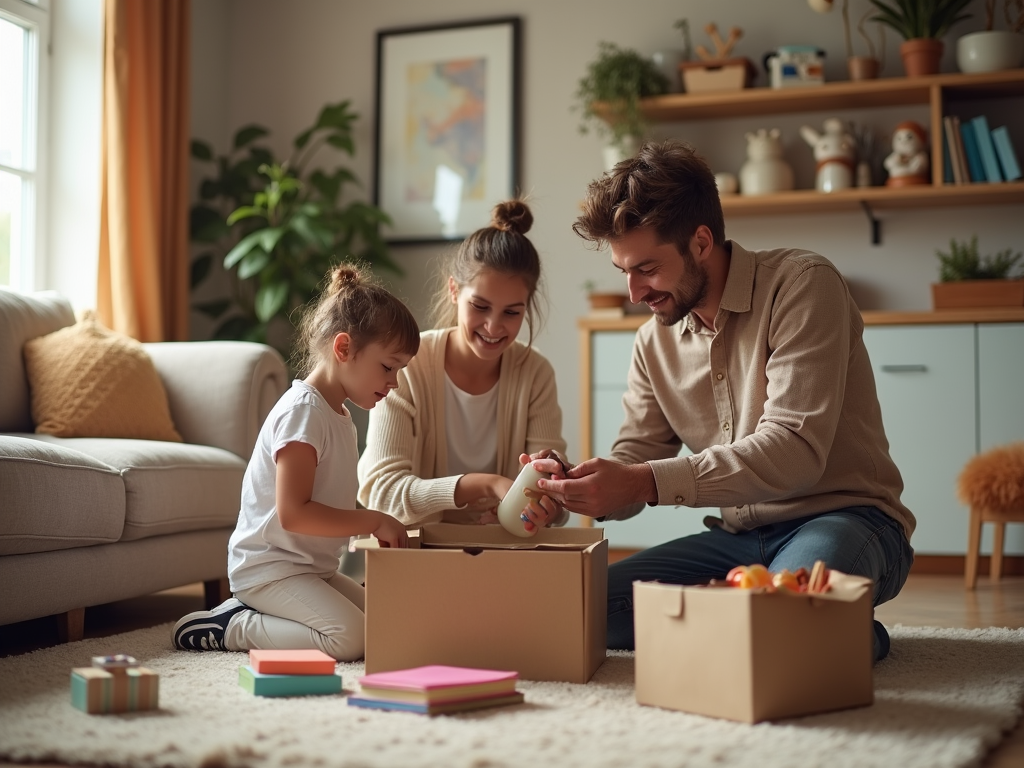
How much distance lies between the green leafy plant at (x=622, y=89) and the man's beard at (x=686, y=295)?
2101 mm

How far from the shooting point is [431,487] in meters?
2.05

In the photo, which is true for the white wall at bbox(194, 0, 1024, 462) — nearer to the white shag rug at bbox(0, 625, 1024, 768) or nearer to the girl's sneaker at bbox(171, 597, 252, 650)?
the girl's sneaker at bbox(171, 597, 252, 650)

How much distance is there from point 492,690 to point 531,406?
0.84 metres

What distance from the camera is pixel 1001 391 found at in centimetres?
347

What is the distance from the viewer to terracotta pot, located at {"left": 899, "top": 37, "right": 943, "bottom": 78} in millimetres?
3703

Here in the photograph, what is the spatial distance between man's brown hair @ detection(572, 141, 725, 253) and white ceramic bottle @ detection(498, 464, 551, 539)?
0.44 metres

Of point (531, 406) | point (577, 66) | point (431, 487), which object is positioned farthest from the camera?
point (577, 66)

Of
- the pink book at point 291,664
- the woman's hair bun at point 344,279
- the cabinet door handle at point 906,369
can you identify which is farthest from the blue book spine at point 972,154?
the pink book at point 291,664

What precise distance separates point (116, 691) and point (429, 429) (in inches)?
34.3

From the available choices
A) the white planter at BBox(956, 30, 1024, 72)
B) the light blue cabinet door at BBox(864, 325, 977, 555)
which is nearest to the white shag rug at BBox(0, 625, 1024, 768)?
the light blue cabinet door at BBox(864, 325, 977, 555)

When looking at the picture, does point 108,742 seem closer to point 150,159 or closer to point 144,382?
Result: point 144,382

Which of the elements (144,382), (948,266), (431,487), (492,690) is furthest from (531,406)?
(948,266)

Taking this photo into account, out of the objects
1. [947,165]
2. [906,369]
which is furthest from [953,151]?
[906,369]

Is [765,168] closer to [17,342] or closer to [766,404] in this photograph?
[766,404]
